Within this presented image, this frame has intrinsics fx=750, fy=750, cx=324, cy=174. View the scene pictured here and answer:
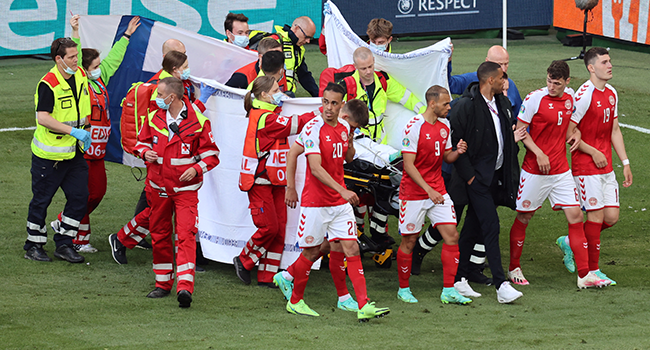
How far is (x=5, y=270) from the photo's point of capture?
6.55 meters

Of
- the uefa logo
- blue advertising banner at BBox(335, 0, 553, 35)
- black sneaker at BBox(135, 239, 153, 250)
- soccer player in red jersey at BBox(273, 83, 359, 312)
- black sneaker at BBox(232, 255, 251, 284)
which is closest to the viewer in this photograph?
soccer player in red jersey at BBox(273, 83, 359, 312)

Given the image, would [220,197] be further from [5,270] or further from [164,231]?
[5,270]

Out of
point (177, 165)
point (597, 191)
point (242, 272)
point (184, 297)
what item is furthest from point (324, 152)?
point (597, 191)

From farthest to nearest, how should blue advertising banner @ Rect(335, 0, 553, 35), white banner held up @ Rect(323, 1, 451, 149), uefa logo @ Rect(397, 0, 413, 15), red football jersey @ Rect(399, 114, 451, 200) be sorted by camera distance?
uefa logo @ Rect(397, 0, 413, 15)
blue advertising banner @ Rect(335, 0, 553, 35)
white banner held up @ Rect(323, 1, 451, 149)
red football jersey @ Rect(399, 114, 451, 200)

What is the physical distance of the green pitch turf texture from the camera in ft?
16.5

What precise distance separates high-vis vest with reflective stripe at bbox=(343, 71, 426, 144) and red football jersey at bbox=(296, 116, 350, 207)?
1.47 meters

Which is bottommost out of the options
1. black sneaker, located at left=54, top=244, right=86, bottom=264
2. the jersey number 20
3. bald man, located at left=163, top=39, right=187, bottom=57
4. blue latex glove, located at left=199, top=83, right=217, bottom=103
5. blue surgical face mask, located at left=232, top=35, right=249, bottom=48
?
black sneaker, located at left=54, top=244, right=86, bottom=264

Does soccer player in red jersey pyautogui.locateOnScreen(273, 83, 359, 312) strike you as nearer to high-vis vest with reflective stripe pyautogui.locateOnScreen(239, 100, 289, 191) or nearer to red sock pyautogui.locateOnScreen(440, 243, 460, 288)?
high-vis vest with reflective stripe pyautogui.locateOnScreen(239, 100, 289, 191)

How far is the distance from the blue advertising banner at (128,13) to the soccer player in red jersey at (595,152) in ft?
34.0

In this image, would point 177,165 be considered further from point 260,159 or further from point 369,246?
point 369,246

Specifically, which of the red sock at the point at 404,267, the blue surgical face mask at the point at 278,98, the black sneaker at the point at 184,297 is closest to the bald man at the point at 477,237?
the red sock at the point at 404,267

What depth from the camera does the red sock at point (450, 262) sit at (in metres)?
5.96

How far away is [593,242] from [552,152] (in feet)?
3.01

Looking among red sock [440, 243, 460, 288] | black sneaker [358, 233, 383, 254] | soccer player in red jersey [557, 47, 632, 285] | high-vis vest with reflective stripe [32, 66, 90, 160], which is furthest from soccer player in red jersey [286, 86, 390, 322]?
high-vis vest with reflective stripe [32, 66, 90, 160]
